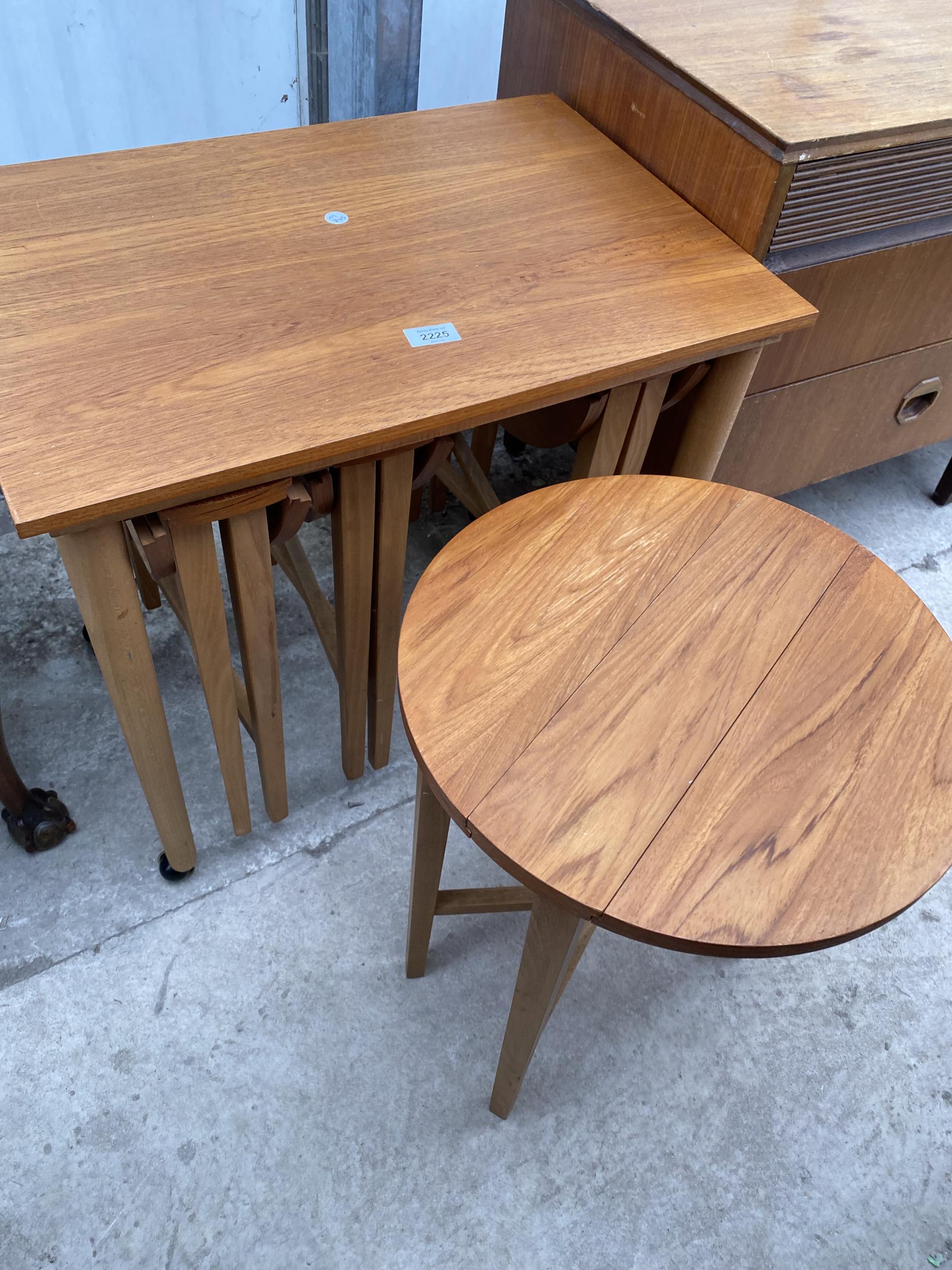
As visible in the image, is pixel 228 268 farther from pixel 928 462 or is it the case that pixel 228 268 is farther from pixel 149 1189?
pixel 928 462

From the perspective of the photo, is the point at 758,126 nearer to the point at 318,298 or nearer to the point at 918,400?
the point at 318,298

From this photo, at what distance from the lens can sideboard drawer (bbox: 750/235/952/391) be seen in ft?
5.60

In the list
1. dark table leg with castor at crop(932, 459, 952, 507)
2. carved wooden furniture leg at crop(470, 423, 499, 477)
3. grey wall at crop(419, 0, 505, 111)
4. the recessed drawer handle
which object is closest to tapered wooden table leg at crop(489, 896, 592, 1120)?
carved wooden furniture leg at crop(470, 423, 499, 477)

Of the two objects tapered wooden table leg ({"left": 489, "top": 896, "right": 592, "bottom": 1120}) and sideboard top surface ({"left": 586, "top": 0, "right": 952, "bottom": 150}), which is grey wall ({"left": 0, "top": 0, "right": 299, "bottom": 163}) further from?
tapered wooden table leg ({"left": 489, "top": 896, "right": 592, "bottom": 1120})

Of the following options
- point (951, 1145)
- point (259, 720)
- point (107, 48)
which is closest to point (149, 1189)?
point (259, 720)

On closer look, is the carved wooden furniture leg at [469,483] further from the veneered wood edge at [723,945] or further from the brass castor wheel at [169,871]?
the veneered wood edge at [723,945]

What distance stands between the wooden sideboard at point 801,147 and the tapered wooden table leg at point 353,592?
2.30 feet

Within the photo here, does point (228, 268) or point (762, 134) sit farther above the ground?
point (762, 134)

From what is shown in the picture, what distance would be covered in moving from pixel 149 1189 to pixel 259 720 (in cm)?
70

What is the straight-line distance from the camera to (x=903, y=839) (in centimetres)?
98

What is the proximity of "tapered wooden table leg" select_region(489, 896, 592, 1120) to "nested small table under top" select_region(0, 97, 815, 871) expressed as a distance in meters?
0.61

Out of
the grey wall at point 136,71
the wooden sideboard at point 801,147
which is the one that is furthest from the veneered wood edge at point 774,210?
the grey wall at point 136,71

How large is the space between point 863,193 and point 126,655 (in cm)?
135

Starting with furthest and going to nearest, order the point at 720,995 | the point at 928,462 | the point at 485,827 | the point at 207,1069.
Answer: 1. the point at 928,462
2. the point at 720,995
3. the point at 207,1069
4. the point at 485,827
